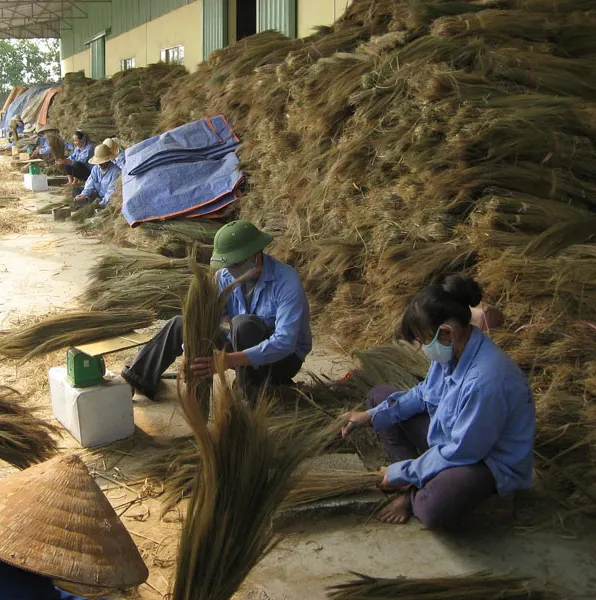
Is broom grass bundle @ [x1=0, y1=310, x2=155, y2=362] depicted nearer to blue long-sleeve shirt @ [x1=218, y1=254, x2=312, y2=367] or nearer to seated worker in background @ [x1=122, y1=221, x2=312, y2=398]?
seated worker in background @ [x1=122, y1=221, x2=312, y2=398]

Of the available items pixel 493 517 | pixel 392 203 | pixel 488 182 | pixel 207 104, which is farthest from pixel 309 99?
pixel 493 517

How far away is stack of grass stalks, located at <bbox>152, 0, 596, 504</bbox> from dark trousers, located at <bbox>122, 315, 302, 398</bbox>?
2.64 feet

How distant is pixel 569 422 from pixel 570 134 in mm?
1763

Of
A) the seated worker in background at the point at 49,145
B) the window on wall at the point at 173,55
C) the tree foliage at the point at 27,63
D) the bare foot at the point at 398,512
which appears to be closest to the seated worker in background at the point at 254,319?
the bare foot at the point at 398,512

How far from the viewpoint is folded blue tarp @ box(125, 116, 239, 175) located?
6.79 meters

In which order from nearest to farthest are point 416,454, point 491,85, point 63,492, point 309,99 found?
1. point 63,492
2. point 416,454
3. point 491,85
4. point 309,99

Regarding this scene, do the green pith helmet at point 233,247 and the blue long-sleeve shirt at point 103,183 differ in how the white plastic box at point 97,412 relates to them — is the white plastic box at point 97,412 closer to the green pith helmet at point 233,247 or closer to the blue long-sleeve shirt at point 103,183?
the green pith helmet at point 233,247

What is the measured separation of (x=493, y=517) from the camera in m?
2.36

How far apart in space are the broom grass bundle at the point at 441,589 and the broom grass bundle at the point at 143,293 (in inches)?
114

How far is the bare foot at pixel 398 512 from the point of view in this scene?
2365 millimetres

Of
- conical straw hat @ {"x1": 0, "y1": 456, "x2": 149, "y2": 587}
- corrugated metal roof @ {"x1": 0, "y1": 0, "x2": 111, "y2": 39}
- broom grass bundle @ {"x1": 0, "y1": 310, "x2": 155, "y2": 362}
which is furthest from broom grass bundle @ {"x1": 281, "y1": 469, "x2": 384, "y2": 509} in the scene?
corrugated metal roof @ {"x1": 0, "y1": 0, "x2": 111, "y2": 39}

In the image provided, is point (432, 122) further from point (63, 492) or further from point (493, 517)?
point (63, 492)

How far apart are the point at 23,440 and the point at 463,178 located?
2.42 meters

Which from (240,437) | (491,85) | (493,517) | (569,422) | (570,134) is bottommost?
(493,517)
